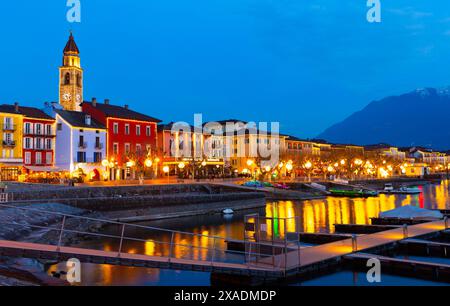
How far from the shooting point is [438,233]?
31.6 m

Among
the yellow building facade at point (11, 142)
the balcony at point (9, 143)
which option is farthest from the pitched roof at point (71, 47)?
the balcony at point (9, 143)

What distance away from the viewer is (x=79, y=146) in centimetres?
7256

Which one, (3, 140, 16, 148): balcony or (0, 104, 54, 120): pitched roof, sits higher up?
(0, 104, 54, 120): pitched roof

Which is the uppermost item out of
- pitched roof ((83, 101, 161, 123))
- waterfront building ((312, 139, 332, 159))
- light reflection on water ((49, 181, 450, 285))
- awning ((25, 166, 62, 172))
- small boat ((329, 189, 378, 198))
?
pitched roof ((83, 101, 161, 123))

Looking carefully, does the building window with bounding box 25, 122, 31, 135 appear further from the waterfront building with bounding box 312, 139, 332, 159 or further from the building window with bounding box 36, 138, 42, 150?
the waterfront building with bounding box 312, 139, 332, 159

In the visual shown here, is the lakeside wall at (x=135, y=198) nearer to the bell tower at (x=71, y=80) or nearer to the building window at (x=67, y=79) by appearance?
the bell tower at (x=71, y=80)

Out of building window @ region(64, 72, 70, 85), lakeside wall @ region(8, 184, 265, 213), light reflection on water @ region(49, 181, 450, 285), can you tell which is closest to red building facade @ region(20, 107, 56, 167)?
lakeside wall @ region(8, 184, 265, 213)

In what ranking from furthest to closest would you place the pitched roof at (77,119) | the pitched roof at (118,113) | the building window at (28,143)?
the pitched roof at (118,113)
the pitched roof at (77,119)
the building window at (28,143)

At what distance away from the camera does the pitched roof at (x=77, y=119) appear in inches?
2872

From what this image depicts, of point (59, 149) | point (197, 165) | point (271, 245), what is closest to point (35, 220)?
point (271, 245)

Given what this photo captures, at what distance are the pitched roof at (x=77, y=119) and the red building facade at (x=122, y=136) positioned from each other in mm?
1652

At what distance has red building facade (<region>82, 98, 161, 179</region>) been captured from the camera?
7725 cm

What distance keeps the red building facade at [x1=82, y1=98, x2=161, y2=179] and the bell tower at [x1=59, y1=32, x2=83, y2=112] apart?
3243 centimetres
